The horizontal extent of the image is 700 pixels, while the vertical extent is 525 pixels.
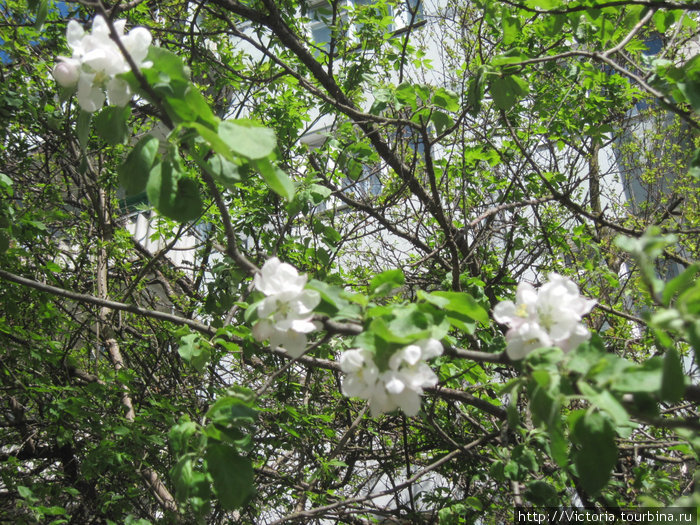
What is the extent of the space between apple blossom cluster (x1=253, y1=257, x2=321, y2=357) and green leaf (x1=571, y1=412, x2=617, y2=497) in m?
0.57

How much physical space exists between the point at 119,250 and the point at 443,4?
19.8ft

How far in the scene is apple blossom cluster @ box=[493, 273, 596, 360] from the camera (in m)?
1.24

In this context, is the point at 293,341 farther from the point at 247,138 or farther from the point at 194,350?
the point at 194,350

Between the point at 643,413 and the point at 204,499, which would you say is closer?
the point at 643,413

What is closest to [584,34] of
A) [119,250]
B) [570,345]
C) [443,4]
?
[570,345]

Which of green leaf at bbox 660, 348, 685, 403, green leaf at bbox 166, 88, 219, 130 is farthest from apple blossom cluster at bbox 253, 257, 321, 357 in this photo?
green leaf at bbox 660, 348, 685, 403

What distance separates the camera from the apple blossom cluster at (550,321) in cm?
124

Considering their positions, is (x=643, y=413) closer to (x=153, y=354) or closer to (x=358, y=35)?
(x=358, y=35)

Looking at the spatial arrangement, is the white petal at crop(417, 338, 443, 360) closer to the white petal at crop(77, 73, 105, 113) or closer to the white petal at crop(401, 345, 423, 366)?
the white petal at crop(401, 345, 423, 366)

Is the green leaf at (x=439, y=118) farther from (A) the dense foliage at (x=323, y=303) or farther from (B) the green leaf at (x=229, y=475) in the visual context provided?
(B) the green leaf at (x=229, y=475)

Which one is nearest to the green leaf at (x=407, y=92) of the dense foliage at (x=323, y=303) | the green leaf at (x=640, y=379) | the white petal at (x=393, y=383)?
the dense foliage at (x=323, y=303)

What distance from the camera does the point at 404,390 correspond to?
1.24 m

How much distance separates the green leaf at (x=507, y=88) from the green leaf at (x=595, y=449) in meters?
1.32

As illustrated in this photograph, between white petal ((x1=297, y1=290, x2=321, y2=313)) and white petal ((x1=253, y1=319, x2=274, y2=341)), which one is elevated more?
white petal ((x1=297, y1=290, x2=321, y2=313))
